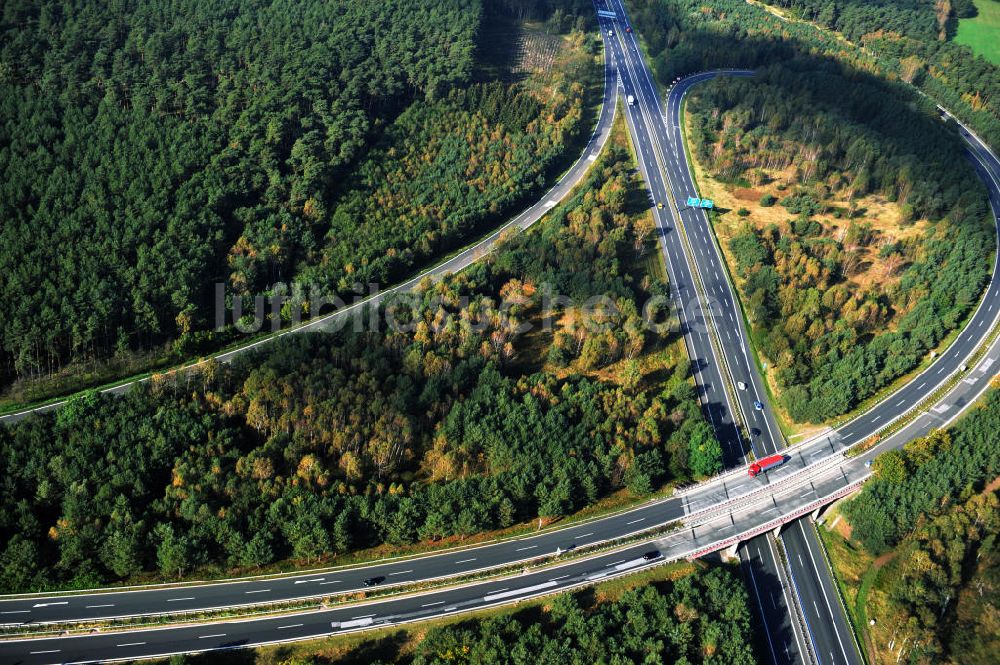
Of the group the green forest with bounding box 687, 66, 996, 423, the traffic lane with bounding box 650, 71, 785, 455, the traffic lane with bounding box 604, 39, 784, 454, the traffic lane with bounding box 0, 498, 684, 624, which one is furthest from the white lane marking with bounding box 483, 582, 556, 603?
the green forest with bounding box 687, 66, 996, 423

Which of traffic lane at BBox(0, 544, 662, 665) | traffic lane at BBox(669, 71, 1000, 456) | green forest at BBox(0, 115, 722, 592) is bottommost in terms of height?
traffic lane at BBox(0, 544, 662, 665)

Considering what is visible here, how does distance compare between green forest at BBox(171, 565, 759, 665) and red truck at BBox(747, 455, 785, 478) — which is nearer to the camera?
green forest at BBox(171, 565, 759, 665)

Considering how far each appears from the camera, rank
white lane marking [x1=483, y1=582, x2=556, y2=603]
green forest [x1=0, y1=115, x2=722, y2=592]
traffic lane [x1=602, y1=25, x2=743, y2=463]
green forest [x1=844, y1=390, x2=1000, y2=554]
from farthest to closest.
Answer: traffic lane [x1=602, y1=25, x2=743, y2=463], green forest [x1=844, y1=390, x2=1000, y2=554], white lane marking [x1=483, y1=582, x2=556, y2=603], green forest [x1=0, y1=115, x2=722, y2=592]

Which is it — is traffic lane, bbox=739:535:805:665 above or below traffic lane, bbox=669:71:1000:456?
below

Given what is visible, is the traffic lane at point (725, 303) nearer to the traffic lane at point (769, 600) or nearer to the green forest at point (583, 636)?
the traffic lane at point (769, 600)

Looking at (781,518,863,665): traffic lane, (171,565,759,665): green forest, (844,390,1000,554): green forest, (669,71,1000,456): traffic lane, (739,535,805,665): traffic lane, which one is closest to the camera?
(171,565,759,665): green forest

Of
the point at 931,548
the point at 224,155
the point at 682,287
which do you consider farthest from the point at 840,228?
the point at 224,155

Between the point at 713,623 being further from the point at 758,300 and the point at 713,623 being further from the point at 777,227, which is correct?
the point at 777,227

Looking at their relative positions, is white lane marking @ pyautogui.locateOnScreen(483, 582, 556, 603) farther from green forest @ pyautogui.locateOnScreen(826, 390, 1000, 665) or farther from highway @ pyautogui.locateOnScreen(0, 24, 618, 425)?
highway @ pyautogui.locateOnScreen(0, 24, 618, 425)
